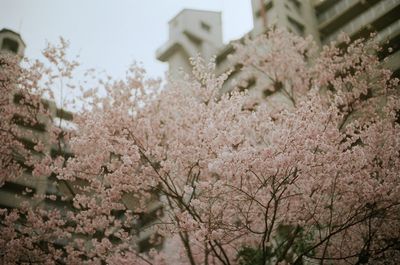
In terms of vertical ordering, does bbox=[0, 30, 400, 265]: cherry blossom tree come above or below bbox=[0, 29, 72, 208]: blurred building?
below

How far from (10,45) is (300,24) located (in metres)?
24.7

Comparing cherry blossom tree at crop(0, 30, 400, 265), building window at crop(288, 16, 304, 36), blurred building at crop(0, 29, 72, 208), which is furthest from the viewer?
blurred building at crop(0, 29, 72, 208)

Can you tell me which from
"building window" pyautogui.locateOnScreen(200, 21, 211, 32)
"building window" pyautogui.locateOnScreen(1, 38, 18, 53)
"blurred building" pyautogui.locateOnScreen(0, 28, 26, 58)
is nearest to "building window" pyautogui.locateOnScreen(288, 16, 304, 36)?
"building window" pyautogui.locateOnScreen(200, 21, 211, 32)

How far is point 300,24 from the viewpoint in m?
25.8

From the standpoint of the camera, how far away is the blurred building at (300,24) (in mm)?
21594

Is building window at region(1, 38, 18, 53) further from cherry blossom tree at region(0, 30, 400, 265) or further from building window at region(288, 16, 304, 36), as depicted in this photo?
building window at region(288, 16, 304, 36)

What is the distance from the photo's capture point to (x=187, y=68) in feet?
106

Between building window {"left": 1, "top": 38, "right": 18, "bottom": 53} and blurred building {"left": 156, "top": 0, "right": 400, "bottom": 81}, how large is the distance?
41.6ft

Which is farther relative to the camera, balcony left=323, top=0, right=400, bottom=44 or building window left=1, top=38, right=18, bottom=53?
building window left=1, top=38, right=18, bottom=53

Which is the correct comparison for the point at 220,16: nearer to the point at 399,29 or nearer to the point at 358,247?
the point at 399,29

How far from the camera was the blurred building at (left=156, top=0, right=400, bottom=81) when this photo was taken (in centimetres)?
2159


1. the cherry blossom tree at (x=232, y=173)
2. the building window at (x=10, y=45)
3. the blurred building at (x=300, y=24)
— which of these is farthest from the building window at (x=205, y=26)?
the cherry blossom tree at (x=232, y=173)

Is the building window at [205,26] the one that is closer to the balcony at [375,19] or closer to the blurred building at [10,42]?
the balcony at [375,19]

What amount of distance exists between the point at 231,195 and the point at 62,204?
24.7 meters
